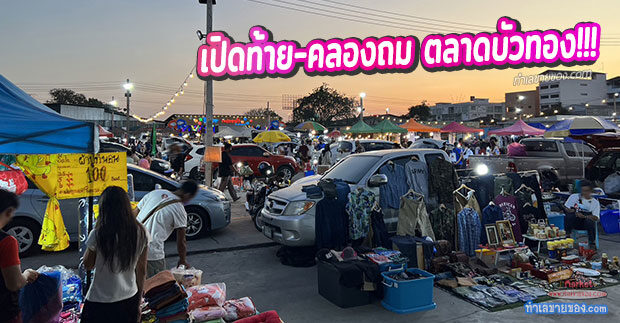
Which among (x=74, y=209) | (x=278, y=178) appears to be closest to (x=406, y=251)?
(x=278, y=178)

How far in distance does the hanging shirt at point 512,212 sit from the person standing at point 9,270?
7.47 metres

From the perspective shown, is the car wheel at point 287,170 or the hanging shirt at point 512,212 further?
the car wheel at point 287,170

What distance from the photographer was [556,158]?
1559cm

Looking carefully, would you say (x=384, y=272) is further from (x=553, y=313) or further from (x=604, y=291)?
(x=604, y=291)

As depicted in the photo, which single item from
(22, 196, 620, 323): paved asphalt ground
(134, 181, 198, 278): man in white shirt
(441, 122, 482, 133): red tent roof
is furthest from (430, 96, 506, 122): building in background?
(134, 181, 198, 278): man in white shirt

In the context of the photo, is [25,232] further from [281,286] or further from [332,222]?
[332,222]

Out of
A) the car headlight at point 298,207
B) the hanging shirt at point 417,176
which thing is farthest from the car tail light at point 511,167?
the car headlight at point 298,207

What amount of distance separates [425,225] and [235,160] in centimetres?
1194

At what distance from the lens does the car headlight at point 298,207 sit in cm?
705

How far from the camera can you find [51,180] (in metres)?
4.50

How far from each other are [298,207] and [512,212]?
13.4 ft

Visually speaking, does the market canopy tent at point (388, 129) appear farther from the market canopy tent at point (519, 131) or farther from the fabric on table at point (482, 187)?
the fabric on table at point (482, 187)

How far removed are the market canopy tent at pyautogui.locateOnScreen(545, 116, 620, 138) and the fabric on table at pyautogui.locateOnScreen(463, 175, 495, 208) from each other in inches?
290

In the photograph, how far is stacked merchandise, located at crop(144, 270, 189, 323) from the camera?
3.71m
